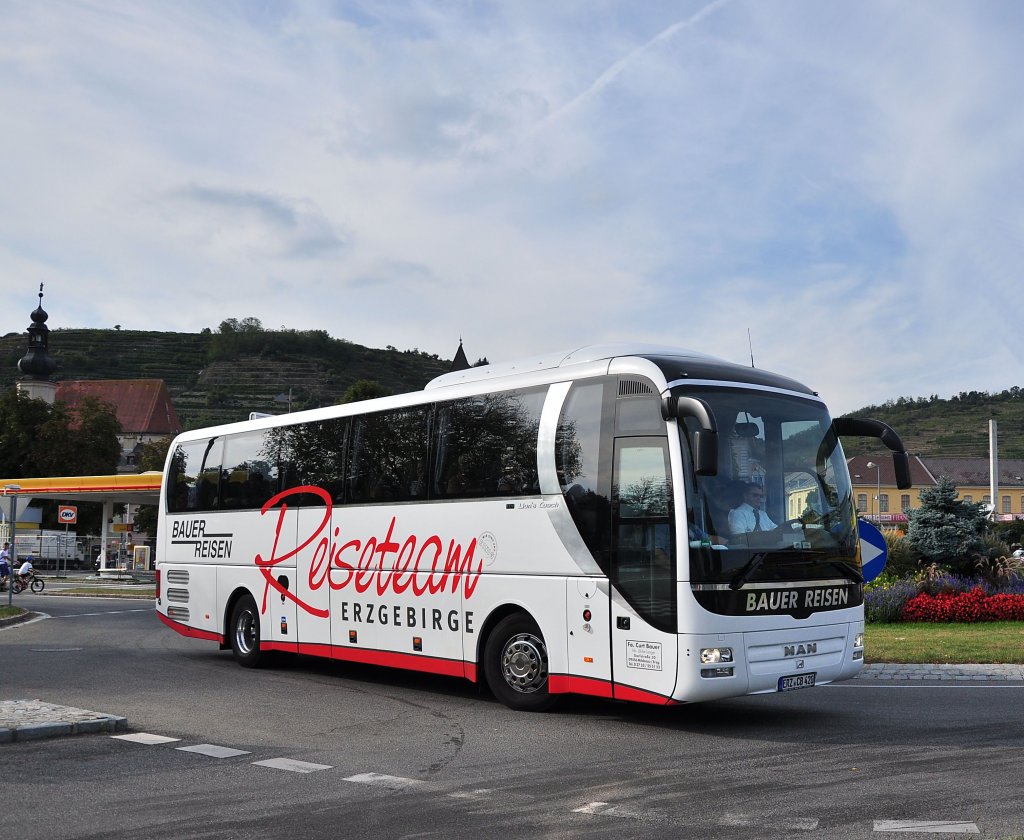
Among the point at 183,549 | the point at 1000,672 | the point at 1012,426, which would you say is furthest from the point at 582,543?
the point at 1012,426

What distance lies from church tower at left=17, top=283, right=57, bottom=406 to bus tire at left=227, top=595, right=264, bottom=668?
311 ft

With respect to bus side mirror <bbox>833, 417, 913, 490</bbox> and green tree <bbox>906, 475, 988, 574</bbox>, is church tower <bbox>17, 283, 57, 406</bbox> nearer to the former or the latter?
green tree <bbox>906, 475, 988, 574</bbox>

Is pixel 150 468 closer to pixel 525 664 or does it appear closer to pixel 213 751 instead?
pixel 525 664

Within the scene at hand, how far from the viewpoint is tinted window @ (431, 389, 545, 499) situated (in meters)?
11.2

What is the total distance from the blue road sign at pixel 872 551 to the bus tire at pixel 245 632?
8025 mm

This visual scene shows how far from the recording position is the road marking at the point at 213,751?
8.68 metres

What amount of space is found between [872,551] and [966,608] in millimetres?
7310

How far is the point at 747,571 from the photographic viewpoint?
9.48 metres

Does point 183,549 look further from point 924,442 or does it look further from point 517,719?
point 924,442

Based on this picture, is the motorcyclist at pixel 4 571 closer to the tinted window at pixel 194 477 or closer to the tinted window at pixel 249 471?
the tinted window at pixel 194 477

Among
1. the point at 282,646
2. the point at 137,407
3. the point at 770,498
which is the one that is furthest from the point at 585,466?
the point at 137,407

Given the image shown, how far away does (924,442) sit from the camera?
6831 inches

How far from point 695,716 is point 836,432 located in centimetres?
309

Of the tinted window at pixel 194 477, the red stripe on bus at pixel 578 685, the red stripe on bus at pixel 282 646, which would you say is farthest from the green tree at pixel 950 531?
the red stripe on bus at pixel 578 685
